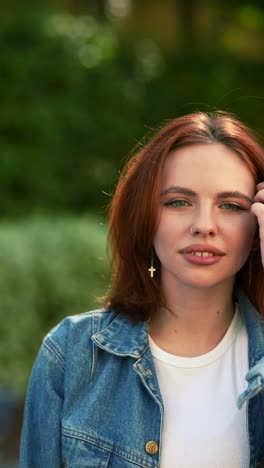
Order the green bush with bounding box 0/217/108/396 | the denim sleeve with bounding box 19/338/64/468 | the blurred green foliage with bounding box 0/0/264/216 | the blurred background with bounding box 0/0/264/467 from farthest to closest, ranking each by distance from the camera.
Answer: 1. the blurred green foliage with bounding box 0/0/264/216
2. the blurred background with bounding box 0/0/264/467
3. the green bush with bounding box 0/217/108/396
4. the denim sleeve with bounding box 19/338/64/468

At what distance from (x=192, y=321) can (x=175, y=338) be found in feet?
0.24

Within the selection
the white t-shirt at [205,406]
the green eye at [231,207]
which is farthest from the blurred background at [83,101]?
the green eye at [231,207]

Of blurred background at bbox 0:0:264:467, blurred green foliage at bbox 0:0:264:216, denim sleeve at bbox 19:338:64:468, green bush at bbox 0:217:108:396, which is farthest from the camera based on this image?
blurred green foliage at bbox 0:0:264:216

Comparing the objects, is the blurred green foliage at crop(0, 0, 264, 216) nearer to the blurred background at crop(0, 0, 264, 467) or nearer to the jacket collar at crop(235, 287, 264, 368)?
the blurred background at crop(0, 0, 264, 467)

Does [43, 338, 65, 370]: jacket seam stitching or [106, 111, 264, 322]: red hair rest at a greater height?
[106, 111, 264, 322]: red hair

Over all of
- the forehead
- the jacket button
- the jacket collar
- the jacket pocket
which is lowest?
the jacket pocket

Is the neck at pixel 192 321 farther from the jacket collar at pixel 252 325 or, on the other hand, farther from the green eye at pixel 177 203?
the green eye at pixel 177 203

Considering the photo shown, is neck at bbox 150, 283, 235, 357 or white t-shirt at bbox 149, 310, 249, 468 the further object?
neck at bbox 150, 283, 235, 357

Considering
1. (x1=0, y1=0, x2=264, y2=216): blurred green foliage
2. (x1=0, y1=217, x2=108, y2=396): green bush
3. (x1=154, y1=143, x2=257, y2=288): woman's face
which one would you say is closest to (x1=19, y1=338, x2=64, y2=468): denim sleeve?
(x1=154, y1=143, x2=257, y2=288): woman's face

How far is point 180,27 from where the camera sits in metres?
10.8

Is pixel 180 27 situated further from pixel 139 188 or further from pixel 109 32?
pixel 139 188

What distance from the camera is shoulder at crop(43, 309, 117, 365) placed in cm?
256

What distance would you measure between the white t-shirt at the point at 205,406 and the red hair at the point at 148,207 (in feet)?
0.55

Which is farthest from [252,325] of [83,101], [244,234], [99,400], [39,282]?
[83,101]
